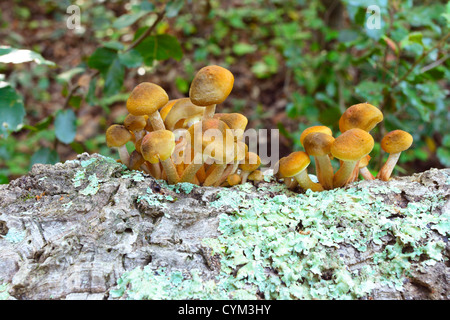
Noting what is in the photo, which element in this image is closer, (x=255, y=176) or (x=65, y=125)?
(x=255, y=176)

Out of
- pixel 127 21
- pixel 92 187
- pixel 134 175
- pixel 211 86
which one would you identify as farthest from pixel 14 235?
pixel 127 21

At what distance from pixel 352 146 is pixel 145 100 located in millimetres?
813

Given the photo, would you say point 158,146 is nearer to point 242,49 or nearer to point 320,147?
point 320,147

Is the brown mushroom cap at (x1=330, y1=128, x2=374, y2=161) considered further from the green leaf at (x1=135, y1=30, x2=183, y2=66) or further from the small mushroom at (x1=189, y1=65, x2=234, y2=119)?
the green leaf at (x1=135, y1=30, x2=183, y2=66)

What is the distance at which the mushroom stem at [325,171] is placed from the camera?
1525 mm

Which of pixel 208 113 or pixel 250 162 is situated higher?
pixel 208 113

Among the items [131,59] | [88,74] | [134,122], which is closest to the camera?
[134,122]

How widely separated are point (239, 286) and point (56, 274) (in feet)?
2.02

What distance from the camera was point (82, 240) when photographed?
124 cm

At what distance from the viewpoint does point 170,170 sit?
147 centimetres

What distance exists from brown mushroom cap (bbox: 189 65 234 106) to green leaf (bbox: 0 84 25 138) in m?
1.28

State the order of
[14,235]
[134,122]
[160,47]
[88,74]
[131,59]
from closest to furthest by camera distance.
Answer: [14,235] → [134,122] → [131,59] → [160,47] → [88,74]

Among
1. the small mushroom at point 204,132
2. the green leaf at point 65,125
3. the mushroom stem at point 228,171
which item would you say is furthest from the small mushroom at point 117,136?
the green leaf at point 65,125

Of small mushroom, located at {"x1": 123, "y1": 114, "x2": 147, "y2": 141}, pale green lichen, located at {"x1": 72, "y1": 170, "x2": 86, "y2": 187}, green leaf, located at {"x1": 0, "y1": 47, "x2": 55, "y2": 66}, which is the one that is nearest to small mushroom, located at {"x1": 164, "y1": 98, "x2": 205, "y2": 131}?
small mushroom, located at {"x1": 123, "y1": 114, "x2": 147, "y2": 141}
